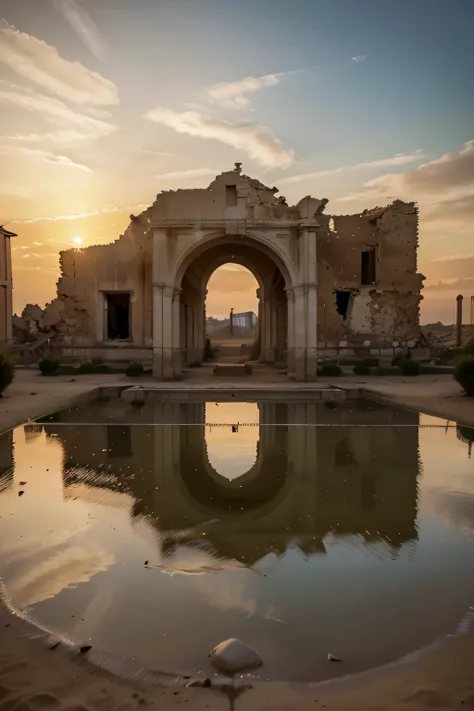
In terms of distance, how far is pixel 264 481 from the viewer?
6.45 meters

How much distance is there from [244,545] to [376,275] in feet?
71.7

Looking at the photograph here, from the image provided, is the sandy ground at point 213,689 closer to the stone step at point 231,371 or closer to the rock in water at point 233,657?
the rock in water at point 233,657

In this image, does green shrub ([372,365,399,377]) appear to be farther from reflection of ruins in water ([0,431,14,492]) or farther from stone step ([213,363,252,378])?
reflection of ruins in water ([0,431,14,492])

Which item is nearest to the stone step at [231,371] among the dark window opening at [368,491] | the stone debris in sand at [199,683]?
the dark window opening at [368,491]

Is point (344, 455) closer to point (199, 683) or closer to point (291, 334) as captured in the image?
point (199, 683)

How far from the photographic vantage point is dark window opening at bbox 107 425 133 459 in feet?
25.8

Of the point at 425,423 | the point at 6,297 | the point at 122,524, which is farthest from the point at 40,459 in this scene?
the point at 6,297

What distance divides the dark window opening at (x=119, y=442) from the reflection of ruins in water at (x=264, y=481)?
0.02 meters

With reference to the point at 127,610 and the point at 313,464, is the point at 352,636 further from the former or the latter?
the point at 313,464

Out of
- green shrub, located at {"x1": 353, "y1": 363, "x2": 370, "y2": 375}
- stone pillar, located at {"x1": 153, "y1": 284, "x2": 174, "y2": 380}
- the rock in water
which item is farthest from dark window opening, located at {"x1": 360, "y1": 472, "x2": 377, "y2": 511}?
green shrub, located at {"x1": 353, "y1": 363, "x2": 370, "y2": 375}

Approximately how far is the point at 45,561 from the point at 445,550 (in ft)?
10.6

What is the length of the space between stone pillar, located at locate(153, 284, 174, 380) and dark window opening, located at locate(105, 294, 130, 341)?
24.1 ft

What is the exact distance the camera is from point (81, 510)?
17.3ft

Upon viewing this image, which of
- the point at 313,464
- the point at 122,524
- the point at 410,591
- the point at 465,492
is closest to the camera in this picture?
the point at 410,591
